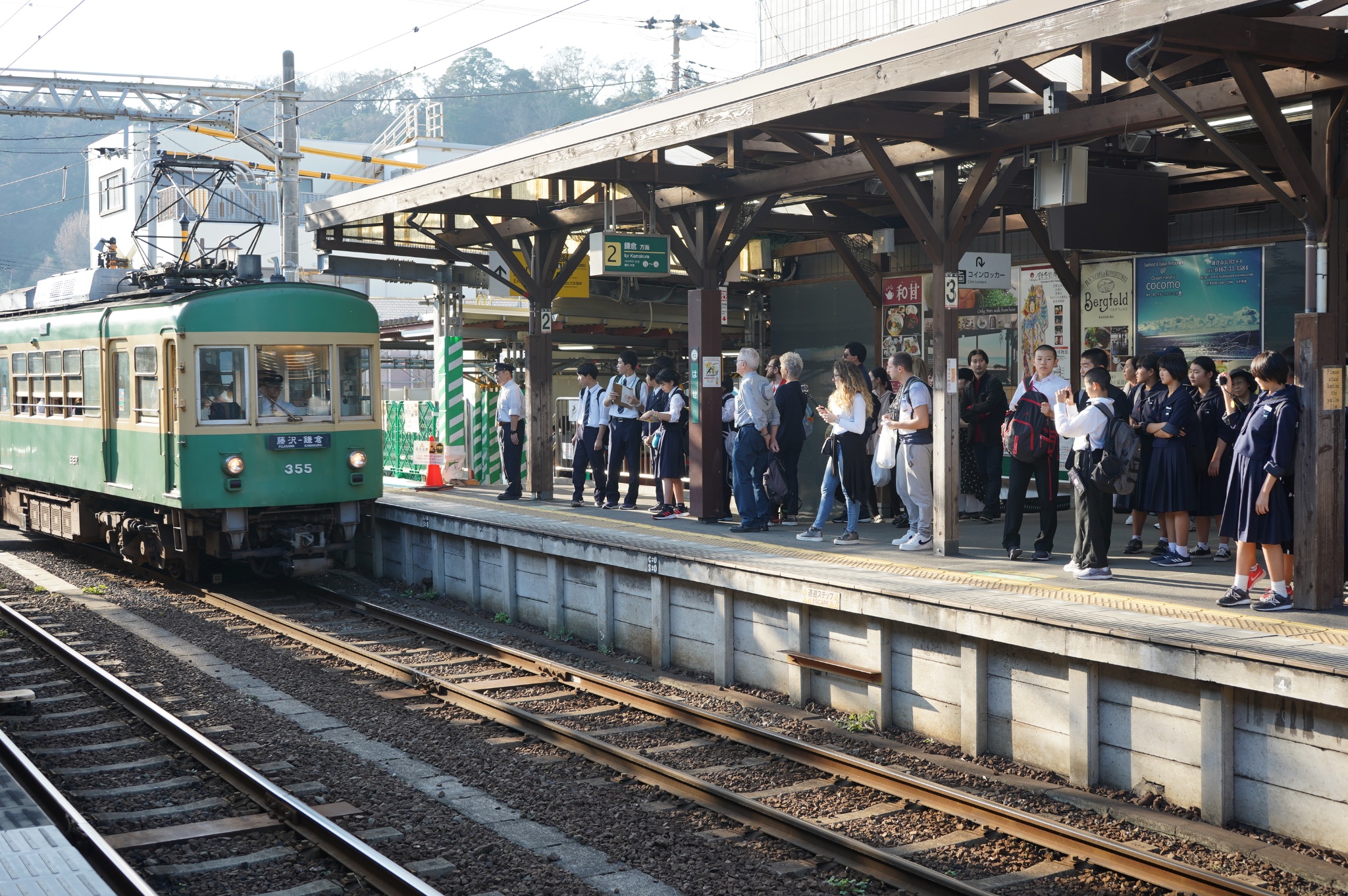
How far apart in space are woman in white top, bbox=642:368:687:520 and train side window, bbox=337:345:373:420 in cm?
308

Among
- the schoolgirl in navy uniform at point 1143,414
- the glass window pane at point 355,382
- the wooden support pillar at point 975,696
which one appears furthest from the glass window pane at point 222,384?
the schoolgirl in navy uniform at point 1143,414

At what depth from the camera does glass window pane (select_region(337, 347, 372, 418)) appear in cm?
1365

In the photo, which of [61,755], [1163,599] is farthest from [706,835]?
[61,755]

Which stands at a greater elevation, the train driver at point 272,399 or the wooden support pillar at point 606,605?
the train driver at point 272,399

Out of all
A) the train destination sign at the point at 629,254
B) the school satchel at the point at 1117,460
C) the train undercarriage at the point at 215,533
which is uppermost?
the train destination sign at the point at 629,254

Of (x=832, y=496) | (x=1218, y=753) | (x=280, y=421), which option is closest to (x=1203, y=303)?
(x=832, y=496)

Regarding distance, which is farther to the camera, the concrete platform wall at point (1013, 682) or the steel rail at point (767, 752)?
the concrete platform wall at point (1013, 682)

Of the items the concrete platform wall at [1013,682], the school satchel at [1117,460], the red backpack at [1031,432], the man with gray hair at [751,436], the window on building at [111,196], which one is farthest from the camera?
the window on building at [111,196]

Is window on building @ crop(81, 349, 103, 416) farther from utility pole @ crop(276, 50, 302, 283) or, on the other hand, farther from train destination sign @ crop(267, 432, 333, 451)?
utility pole @ crop(276, 50, 302, 283)

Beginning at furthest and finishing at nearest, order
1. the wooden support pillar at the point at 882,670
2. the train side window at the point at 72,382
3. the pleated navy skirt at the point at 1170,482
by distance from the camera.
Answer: the train side window at the point at 72,382, the pleated navy skirt at the point at 1170,482, the wooden support pillar at the point at 882,670

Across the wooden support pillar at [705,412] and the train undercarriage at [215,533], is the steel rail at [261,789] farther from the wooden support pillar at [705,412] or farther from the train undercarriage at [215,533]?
the wooden support pillar at [705,412]

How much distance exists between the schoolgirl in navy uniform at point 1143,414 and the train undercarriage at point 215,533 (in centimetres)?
811

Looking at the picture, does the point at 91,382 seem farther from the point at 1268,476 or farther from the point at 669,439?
the point at 1268,476

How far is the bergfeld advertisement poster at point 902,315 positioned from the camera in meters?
15.4
